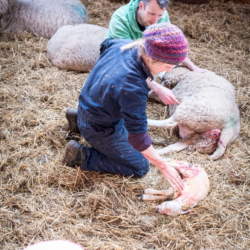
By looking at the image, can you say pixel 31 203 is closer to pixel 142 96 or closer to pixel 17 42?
pixel 142 96

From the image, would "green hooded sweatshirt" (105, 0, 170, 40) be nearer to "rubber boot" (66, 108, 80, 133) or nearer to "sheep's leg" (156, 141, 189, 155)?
"rubber boot" (66, 108, 80, 133)

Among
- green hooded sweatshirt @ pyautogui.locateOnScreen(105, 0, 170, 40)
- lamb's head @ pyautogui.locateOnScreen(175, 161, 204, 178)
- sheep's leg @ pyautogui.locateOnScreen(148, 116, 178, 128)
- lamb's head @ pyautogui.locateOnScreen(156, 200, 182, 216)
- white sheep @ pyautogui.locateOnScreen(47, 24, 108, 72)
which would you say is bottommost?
lamb's head @ pyautogui.locateOnScreen(156, 200, 182, 216)

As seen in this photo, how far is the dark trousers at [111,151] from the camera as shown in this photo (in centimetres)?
249

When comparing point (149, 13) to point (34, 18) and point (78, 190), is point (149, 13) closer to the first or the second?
point (78, 190)

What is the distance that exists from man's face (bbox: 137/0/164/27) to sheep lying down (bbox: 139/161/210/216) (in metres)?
1.41

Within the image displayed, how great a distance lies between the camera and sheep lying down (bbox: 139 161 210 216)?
2397mm

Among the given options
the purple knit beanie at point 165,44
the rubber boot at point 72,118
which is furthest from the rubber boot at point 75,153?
the purple knit beanie at point 165,44

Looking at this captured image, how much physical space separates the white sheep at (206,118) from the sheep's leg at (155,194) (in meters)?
0.59

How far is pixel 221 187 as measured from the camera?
270 cm

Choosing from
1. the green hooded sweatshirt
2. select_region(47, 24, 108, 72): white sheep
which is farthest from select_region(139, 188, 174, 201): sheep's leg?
select_region(47, 24, 108, 72): white sheep

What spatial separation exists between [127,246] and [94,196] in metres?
0.53

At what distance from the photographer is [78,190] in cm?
256

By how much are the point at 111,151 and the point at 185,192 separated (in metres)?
0.75

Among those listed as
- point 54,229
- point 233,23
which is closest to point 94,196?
point 54,229
